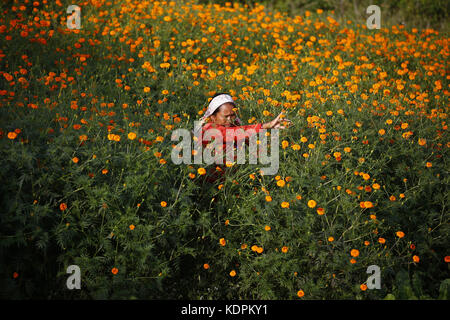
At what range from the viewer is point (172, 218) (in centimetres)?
306

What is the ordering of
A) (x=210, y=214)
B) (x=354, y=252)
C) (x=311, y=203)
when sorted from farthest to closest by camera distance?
(x=210, y=214)
(x=311, y=203)
(x=354, y=252)

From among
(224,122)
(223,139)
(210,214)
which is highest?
(224,122)

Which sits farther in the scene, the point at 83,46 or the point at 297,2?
the point at 297,2

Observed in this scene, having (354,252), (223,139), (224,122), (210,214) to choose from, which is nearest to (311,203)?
(354,252)

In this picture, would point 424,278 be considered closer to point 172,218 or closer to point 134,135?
point 172,218

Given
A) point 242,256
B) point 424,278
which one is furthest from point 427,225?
point 242,256

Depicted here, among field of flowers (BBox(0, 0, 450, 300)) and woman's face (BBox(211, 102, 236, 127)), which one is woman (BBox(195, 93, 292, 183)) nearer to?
woman's face (BBox(211, 102, 236, 127))

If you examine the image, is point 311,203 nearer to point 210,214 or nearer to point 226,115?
point 210,214

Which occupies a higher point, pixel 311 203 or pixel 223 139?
pixel 223 139

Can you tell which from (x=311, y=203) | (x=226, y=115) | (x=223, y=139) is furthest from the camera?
(x=226, y=115)

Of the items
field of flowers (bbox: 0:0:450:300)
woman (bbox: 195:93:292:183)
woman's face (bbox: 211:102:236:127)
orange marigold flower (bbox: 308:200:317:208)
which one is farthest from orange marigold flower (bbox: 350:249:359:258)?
woman's face (bbox: 211:102:236:127)
